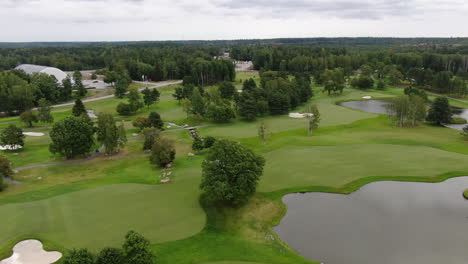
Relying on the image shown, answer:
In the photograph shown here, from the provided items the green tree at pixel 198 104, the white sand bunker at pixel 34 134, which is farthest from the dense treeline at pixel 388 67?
the white sand bunker at pixel 34 134

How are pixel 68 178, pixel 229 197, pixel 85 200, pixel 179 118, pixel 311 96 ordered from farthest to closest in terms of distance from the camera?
pixel 311 96
pixel 179 118
pixel 68 178
pixel 85 200
pixel 229 197

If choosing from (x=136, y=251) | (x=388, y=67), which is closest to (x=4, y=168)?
(x=136, y=251)

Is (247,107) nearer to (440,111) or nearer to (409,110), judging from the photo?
(409,110)

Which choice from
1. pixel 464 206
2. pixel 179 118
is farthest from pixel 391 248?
pixel 179 118

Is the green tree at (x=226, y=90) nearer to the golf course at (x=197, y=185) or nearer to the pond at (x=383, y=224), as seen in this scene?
the golf course at (x=197, y=185)

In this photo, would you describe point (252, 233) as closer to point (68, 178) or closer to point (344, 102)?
point (68, 178)

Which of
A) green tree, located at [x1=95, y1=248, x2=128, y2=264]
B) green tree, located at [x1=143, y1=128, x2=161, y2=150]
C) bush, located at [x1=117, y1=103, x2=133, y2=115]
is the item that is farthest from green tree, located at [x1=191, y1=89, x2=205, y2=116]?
green tree, located at [x1=95, y1=248, x2=128, y2=264]

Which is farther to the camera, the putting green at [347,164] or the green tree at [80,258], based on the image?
the putting green at [347,164]
